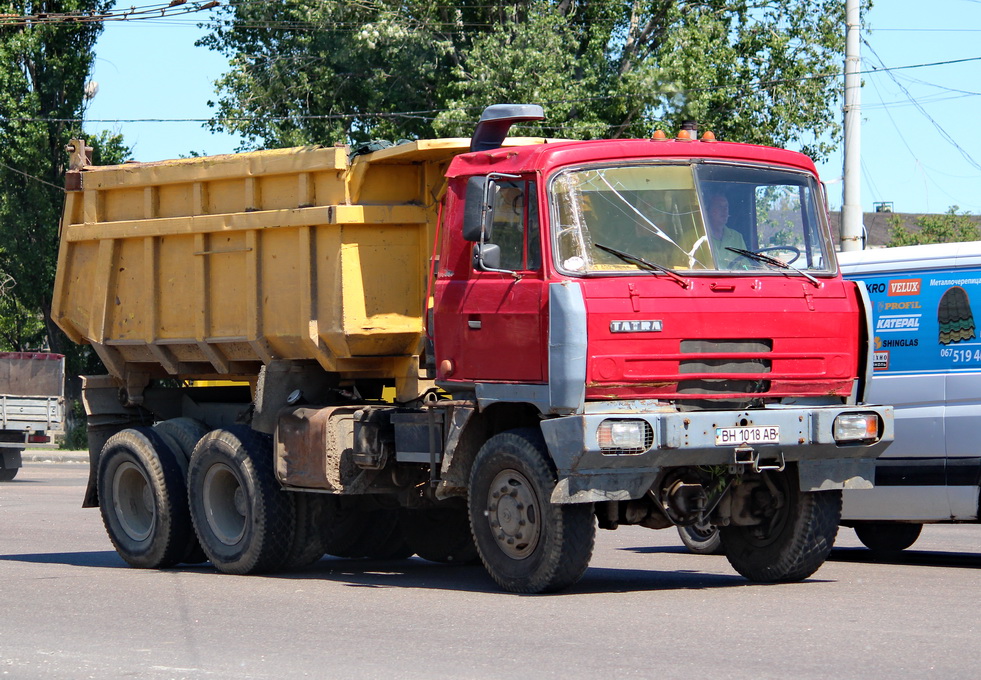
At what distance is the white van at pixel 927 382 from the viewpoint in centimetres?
1124

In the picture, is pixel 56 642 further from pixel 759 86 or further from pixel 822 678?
pixel 759 86

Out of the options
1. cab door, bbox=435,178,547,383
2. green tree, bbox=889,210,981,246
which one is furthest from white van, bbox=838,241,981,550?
green tree, bbox=889,210,981,246

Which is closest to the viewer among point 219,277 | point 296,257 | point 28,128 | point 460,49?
point 296,257

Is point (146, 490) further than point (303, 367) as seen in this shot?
Yes

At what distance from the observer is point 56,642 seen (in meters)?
8.09

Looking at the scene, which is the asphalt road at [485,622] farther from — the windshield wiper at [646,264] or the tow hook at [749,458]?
the windshield wiper at [646,264]

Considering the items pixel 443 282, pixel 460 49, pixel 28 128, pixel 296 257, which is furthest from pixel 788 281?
pixel 28 128

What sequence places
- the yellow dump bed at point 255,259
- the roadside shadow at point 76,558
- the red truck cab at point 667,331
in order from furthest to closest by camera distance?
the roadside shadow at point 76,558
the yellow dump bed at point 255,259
the red truck cab at point 667,331

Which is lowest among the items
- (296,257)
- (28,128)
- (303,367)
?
(303,367)

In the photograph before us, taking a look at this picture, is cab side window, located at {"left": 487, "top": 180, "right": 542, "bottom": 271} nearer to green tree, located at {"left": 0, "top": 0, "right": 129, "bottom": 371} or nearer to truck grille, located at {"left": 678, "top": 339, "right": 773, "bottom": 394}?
truck grille, located at {"left": 678, "top": 339, "right": 773, "bottom": 394}

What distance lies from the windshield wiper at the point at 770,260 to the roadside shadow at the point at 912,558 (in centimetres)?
313

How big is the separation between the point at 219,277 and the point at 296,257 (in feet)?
3.28

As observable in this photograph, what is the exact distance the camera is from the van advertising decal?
36.9 feet

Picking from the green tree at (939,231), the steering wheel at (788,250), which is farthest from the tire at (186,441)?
the green tree at (939,231)
